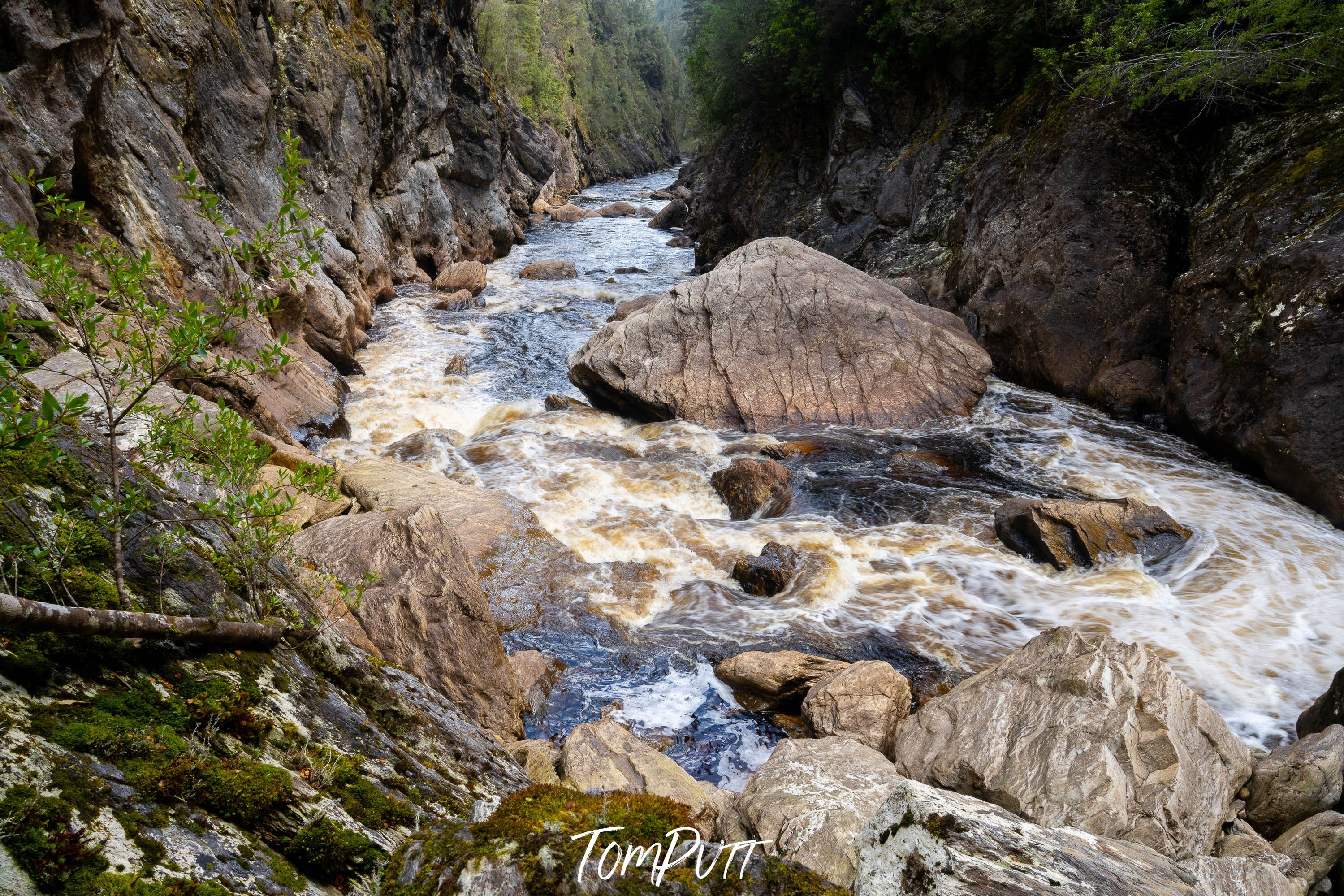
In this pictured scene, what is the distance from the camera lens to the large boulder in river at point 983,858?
230cm

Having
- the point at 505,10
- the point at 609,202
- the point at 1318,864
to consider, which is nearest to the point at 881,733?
the point at 1318,864

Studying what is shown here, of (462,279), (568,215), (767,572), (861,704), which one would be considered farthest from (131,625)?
(568,215)

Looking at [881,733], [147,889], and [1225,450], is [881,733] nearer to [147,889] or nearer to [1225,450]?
[147,889]

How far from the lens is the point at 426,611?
20.0 feet

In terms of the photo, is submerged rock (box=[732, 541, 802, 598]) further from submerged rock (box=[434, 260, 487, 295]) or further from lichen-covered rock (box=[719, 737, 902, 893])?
submerged rock (box=[434, 260, 487, 295])

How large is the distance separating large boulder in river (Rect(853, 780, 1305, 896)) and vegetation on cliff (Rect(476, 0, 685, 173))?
39.3 metres

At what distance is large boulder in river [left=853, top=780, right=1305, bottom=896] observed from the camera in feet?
7.54

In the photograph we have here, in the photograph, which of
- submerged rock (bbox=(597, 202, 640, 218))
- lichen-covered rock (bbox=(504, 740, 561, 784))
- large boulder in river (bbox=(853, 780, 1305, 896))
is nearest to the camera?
large boulder in river (bbox=(853, 780, 1305, 896))

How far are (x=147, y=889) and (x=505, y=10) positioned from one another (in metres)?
42.9

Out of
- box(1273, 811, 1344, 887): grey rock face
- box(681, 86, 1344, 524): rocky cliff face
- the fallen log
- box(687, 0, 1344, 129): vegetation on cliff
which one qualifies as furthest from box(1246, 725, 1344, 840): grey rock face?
box(687, 0, 1344, 129): vegetation on cliff

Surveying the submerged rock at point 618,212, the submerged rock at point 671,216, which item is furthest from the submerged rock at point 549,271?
the submerged rock at point 618,212

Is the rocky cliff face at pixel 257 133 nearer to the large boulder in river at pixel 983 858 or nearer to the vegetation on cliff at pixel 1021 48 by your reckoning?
the large boulder in river at pixel 983 858

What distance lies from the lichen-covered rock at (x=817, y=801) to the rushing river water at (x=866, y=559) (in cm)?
125

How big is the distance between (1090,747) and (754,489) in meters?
6.25
